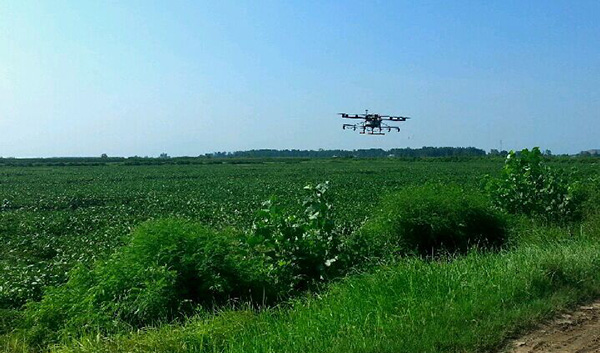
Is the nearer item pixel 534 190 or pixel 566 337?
pixel 566 337

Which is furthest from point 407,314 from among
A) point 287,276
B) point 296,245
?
point 296,245

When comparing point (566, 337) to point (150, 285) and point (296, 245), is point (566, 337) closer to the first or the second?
point (296, 245)

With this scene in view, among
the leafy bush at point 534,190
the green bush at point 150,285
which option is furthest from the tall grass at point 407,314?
the leafy bush at point 534,190

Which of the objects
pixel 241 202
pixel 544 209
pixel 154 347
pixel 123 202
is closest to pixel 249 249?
pixel 154 347

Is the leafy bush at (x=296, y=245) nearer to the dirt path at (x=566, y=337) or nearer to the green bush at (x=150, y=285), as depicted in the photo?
the green bush at (x=150, y=285)

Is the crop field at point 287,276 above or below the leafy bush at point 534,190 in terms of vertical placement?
below

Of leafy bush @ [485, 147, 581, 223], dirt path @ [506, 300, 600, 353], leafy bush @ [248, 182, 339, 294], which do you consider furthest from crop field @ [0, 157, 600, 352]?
leafy bush @ [485, 147, 581, 223]
